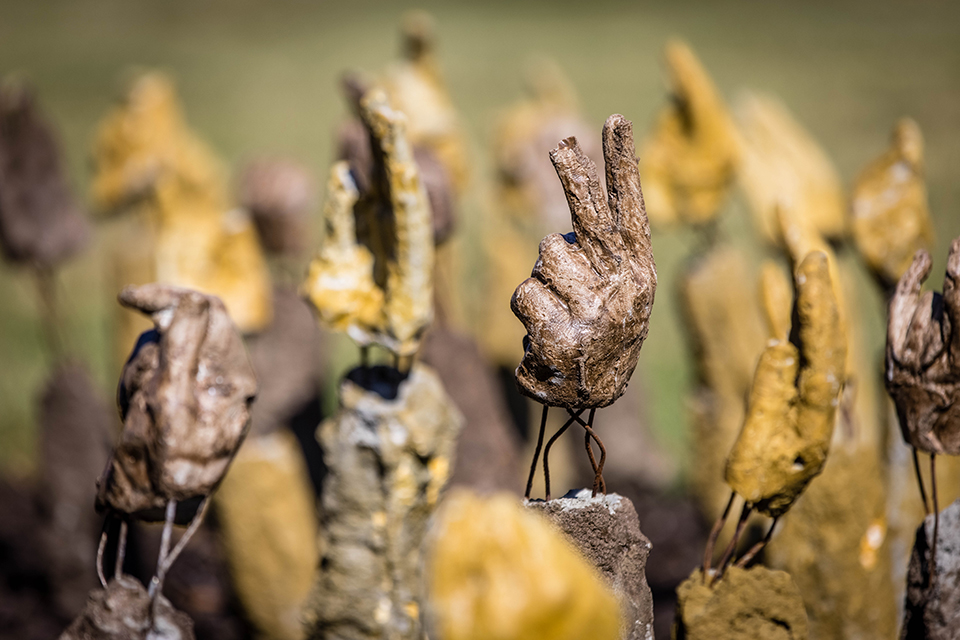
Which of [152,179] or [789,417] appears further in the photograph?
[152,179]

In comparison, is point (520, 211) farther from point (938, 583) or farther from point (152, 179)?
point (938, 583)

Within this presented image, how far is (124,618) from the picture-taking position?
1.14 m

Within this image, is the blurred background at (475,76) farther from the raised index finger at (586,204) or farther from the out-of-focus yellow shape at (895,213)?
the raised index finger at (586,204)

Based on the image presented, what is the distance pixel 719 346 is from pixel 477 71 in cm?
465

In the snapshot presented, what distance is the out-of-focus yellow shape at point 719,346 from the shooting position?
7.42 feet

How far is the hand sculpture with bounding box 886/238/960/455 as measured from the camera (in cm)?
113

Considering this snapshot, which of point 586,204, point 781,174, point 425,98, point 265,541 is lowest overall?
point 265,541

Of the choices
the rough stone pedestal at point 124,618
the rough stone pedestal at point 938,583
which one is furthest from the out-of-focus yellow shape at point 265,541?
the rough stone pedestal at point 938,583

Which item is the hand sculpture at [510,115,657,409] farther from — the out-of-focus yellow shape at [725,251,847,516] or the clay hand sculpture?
the clay hand sculpture

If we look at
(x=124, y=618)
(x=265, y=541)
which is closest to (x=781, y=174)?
(x=265, y=541)

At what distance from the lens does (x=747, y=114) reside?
7.58 feet

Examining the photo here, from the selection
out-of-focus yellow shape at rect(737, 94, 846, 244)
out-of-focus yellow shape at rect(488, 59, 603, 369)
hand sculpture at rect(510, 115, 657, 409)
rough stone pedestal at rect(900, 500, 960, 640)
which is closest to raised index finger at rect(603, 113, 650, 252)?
hand sculpture at rect(510, 115, 657, 409)

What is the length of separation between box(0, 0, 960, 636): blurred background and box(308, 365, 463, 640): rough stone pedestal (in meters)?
1.64

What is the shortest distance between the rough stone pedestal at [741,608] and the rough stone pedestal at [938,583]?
19 centimetres
